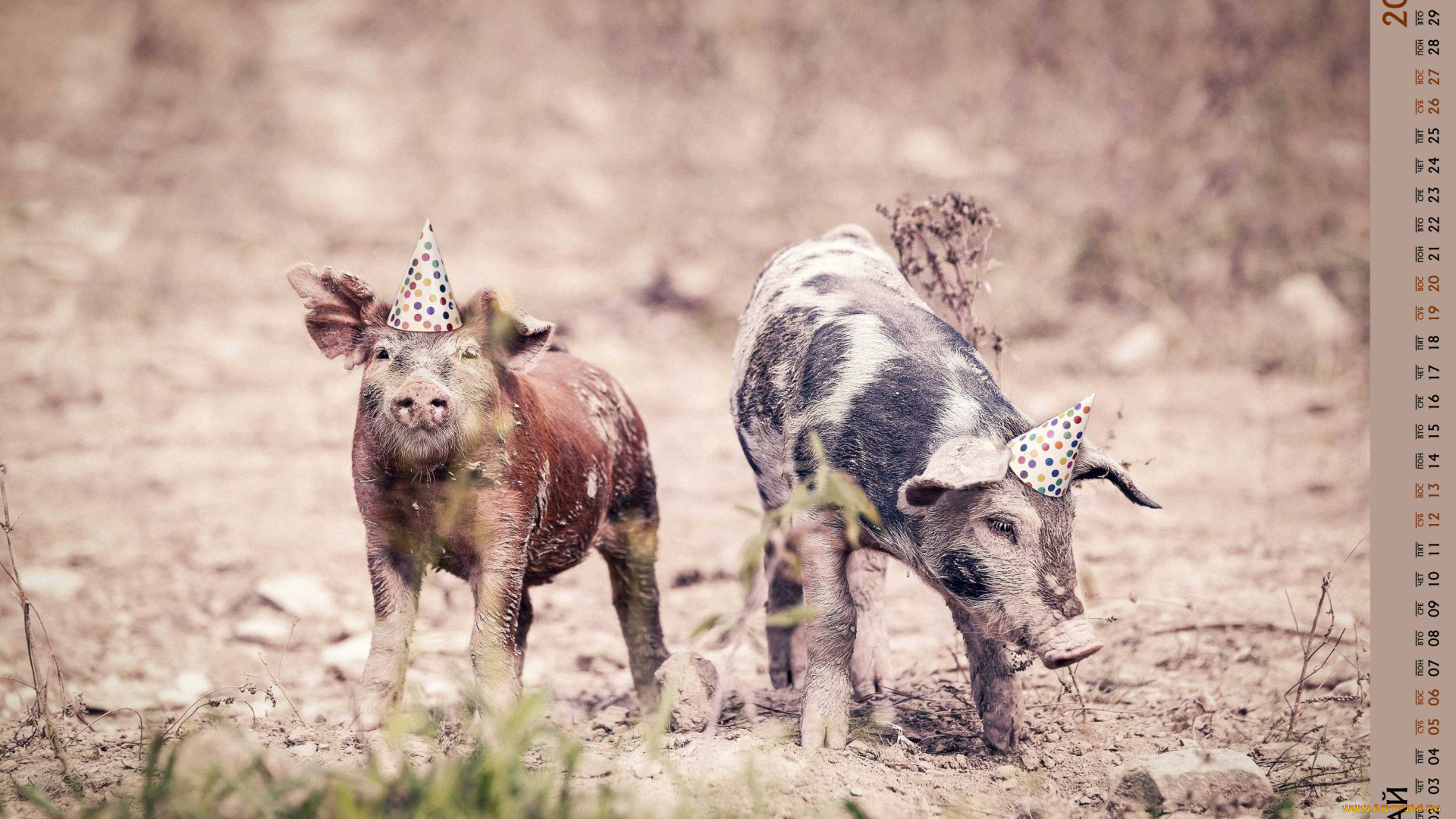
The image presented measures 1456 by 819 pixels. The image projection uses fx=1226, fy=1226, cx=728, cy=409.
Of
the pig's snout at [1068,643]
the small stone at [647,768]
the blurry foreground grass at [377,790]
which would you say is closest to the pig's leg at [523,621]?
the small stone at [647,768]

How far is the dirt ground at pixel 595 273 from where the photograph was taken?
250 inches

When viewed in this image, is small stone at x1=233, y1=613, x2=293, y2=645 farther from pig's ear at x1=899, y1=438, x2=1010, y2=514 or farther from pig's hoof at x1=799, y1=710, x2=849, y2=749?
pig's ear at x1=899, y1=438, x2=1010, y2=514

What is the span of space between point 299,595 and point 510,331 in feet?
10.1

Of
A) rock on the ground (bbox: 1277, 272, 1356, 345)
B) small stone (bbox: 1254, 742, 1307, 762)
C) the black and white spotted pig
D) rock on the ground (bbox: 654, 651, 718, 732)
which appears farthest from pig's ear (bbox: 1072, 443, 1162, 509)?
rock on the ground (bbox: 1277, 272, 1356, 345)

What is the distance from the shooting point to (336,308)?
13.2ft

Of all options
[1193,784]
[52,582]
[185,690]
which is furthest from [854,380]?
[52,582]

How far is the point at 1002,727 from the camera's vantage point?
4227 millimetres

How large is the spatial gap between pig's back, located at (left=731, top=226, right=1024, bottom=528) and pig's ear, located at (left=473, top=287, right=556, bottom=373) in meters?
0.90

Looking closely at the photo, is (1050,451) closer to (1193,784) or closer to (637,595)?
(1193,784)

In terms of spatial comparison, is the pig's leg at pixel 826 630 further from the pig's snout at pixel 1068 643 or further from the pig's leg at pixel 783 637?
the pig's leg at pixel 783 637

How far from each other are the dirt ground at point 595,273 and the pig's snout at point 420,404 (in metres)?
1.97

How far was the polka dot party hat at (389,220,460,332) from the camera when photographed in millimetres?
3918

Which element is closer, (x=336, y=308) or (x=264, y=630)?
(x=336, y=308)

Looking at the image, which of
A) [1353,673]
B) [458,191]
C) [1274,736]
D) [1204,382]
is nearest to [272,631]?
[1274,736]
